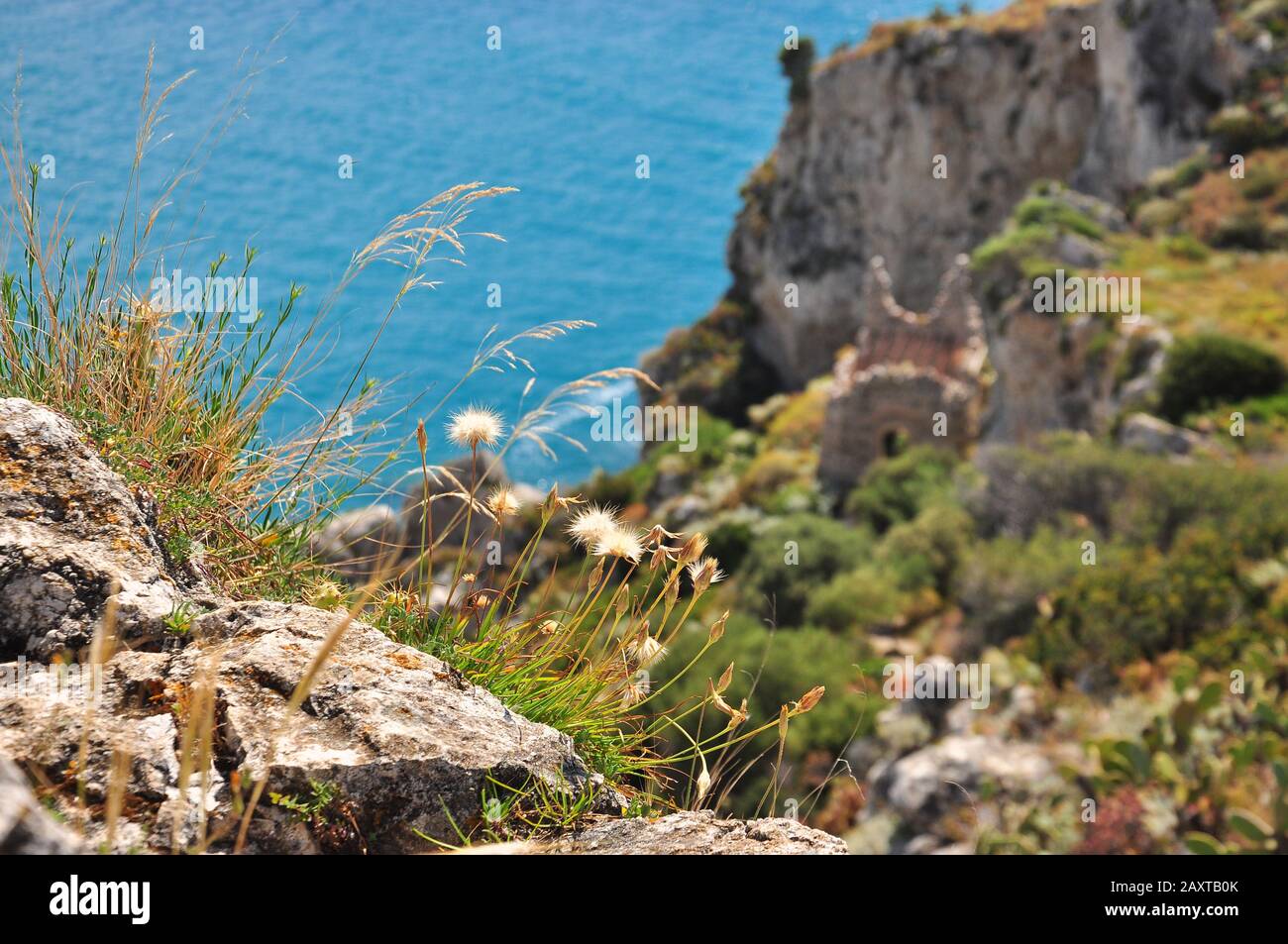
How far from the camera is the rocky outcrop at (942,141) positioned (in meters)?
39.8

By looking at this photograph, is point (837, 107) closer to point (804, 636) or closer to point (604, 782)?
point (804, 636)

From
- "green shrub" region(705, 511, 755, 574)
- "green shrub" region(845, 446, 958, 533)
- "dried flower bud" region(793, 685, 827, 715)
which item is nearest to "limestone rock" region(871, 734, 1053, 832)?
"dried flower bud" region(793, 685, 827, 715)

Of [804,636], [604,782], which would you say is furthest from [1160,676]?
[604,782]

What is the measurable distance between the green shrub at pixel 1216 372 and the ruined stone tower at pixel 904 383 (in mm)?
15938

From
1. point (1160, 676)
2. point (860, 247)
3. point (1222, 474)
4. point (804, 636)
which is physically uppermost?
point (860, 247)

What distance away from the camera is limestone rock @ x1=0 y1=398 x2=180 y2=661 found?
212 centimetres

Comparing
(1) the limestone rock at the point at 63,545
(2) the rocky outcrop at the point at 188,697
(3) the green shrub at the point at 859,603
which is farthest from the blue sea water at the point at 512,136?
(3) the green shrub at the point at 859,603

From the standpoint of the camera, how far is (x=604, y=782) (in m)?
2.31

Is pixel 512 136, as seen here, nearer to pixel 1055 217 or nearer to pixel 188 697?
pixel 1055 217

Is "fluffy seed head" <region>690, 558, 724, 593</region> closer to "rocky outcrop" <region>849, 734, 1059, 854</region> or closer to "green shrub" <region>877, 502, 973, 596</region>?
"rocky outcrop" <region>849, 734, 1059, 854</region>

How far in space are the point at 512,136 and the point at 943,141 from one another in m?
26.9

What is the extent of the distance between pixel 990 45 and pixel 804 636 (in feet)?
127

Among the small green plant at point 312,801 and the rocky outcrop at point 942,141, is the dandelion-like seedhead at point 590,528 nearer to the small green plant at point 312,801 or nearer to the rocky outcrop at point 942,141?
the small green plant at point 312,801
